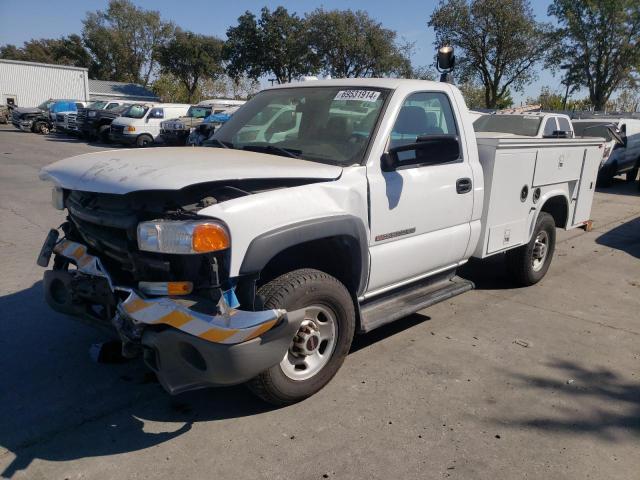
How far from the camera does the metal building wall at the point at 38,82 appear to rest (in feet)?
148

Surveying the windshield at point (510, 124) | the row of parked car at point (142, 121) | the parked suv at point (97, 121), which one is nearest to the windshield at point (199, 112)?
the row of parked car at point (142, 121)

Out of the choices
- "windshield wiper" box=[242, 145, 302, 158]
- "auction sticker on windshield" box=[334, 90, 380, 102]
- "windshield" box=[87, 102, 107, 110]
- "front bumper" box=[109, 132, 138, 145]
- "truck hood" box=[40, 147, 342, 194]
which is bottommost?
"front bumper" box=[109, 132, 138, 145]

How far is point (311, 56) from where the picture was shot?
131 ft

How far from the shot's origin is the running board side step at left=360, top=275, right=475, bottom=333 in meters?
3.83

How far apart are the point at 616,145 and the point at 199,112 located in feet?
51.2

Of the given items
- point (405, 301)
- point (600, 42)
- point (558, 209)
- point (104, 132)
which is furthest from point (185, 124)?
Answer: point (600, 42)

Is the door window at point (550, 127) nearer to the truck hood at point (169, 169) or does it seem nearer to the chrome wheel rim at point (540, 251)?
the chrome wheel rim at point (540, 251)

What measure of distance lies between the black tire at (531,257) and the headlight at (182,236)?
12.6 ft

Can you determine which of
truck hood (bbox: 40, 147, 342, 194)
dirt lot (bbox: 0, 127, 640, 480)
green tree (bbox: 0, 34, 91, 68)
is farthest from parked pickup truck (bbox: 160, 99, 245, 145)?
green tree (bbox: 0, 34, 91, 68)

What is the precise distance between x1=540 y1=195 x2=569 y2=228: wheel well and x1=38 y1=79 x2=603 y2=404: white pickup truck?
1200mm

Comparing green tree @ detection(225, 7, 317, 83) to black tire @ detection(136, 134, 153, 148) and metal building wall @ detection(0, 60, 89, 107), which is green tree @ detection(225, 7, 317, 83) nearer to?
metal building wall @ detection(0, 60, 89, 107)

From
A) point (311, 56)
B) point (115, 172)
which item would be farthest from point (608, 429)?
point (311, 56)

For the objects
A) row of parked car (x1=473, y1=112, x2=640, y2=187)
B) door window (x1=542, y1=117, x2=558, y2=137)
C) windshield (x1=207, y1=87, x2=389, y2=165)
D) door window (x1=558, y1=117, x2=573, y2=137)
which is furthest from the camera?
door window (x1=558, y1=117, x2=573, y2=137)

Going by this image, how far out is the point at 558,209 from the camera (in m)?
6.14
